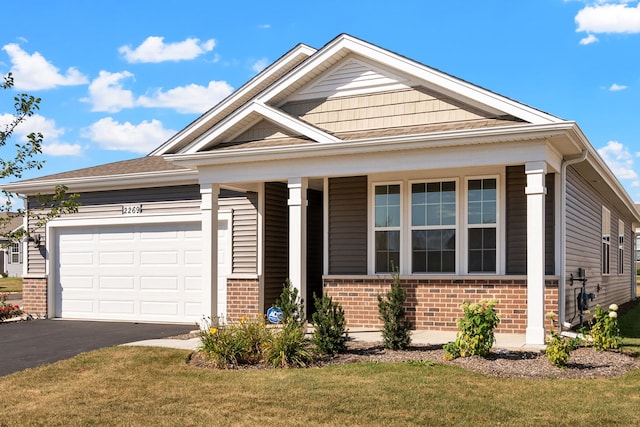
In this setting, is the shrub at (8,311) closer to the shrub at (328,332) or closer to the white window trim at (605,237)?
the shrub at (328,332)

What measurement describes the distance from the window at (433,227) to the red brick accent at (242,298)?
367cm

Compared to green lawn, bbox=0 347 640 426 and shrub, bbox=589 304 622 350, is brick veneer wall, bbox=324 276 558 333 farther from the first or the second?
green lawn, bbox=0 347 640 426

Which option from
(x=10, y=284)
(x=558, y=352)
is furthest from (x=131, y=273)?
(x=10, y=284)

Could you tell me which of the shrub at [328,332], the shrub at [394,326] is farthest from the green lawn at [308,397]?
the shrub at [394,326]

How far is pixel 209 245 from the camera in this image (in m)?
13.5

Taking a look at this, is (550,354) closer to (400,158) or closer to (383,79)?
(400,158)

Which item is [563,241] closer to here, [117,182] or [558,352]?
[558,352]

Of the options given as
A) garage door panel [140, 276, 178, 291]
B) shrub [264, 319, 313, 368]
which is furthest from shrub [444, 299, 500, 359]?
garage door panel [140, 276, 178, 291]

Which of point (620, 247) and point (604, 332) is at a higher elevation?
point (620, 247)

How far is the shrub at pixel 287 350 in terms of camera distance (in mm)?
9945

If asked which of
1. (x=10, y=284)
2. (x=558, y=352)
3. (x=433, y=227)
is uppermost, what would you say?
A: (x=433, y=227)

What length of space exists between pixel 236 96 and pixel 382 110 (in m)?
3.79

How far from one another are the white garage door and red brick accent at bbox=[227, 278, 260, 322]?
84cm

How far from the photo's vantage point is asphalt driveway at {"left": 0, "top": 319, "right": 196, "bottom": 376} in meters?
11.3
